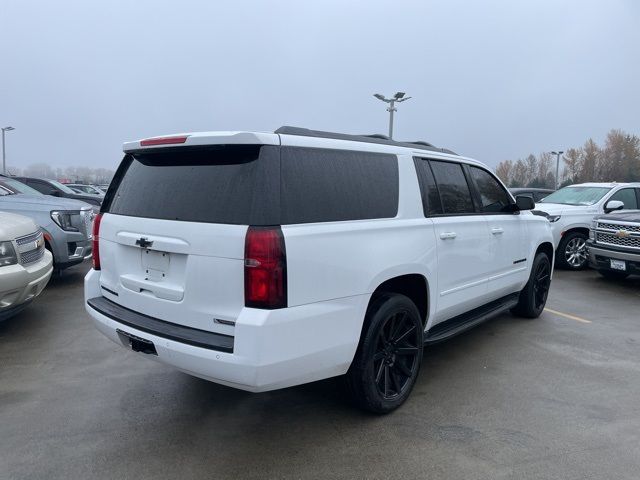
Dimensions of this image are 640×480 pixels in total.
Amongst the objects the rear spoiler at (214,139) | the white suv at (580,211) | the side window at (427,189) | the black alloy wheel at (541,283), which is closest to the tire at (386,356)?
the side window at (427,189)

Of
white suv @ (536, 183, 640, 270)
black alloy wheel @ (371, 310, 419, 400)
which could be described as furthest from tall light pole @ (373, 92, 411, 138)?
black alloy wheel @ (371, 310, 419, 400)

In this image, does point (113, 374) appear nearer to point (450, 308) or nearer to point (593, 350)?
point (450, 308)

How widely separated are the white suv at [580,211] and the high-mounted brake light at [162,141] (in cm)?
810

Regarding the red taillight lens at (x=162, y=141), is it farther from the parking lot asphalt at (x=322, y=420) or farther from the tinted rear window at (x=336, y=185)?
the parking lot asphalt at (x=322, y=420)

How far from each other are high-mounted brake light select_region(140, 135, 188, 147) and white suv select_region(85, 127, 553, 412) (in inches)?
0.5

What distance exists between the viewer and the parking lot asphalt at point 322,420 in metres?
2.79

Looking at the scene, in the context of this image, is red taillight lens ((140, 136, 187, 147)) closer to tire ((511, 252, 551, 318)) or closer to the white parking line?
tire ((511, 252, 551, 318))

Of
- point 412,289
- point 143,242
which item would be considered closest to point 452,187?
point 412,289

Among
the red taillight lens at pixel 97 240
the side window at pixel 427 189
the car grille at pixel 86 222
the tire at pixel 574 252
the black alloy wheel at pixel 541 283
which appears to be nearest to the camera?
the red taillight lens at pixel 97 240

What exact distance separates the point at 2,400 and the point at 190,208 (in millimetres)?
2219

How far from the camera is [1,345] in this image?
15.5 feet

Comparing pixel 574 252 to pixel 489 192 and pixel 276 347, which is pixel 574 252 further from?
pixel 276 347

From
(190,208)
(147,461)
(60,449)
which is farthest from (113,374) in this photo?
(190,208)

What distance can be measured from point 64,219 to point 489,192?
5891 millimetres
